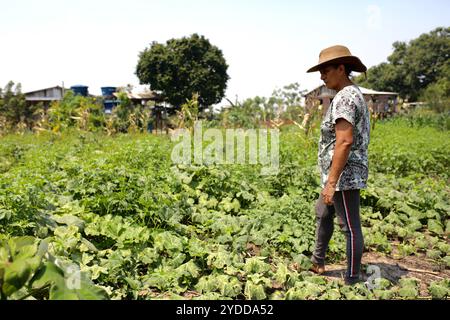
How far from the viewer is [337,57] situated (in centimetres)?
283

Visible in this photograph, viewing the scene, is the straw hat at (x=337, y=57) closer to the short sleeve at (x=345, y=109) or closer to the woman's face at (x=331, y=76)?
the woman's face at (x=331, y=76)

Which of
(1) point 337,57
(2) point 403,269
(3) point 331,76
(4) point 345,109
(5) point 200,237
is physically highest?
(1) point 337,57

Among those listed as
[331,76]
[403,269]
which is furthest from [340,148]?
[403,269]

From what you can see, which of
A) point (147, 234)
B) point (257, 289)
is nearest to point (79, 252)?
point (147, 234)

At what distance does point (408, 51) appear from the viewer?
5150 centimetres

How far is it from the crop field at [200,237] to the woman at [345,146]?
37 cm

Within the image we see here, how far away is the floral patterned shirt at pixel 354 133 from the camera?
2.75 meters

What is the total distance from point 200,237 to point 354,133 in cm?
176

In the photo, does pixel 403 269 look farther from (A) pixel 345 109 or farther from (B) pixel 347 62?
(B) pixel 347 62

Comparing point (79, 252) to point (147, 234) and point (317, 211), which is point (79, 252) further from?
point (317, 211)

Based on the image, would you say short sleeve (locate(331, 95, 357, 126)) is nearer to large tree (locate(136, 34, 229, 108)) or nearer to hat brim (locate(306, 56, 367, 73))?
hat brim (locate(306, 56, 367, 73))

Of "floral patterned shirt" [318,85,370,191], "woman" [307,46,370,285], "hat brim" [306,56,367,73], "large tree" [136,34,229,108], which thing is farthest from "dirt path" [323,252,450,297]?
"large tree" [136,34,229,108]

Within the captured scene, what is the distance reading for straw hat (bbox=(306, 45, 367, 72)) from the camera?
112 inches

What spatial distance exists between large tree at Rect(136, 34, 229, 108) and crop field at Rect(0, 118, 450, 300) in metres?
27.3
